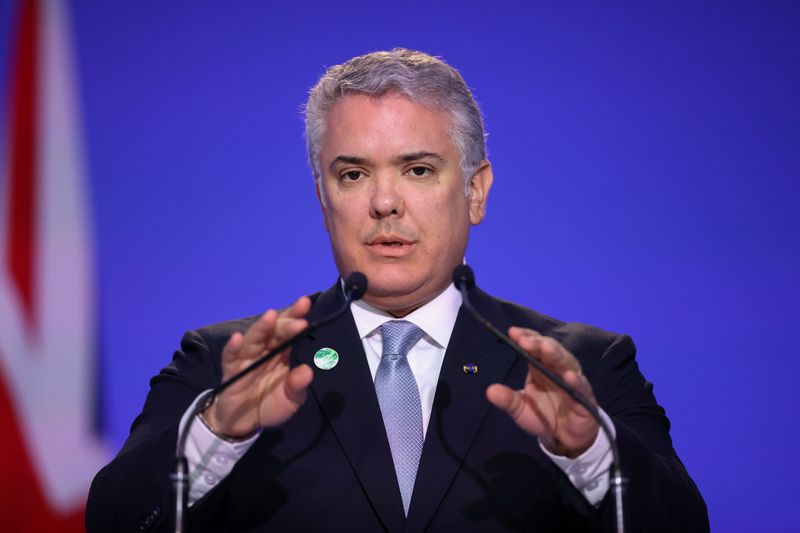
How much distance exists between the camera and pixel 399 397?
1.79 metres

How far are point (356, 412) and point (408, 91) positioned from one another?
69 centimetres

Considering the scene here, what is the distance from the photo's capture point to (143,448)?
1598mm

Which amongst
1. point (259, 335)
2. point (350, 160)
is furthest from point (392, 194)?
point (259, 335)

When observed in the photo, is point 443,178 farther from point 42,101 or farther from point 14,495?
point 14,495

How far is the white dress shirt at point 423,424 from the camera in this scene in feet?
4.77

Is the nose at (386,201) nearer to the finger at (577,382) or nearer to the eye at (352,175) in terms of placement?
the eye at (352,175)

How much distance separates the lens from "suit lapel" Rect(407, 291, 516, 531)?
1.66 meters

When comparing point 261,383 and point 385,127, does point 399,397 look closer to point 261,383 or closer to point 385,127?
point 261,383

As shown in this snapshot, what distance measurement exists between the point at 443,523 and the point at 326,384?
370 millimetres

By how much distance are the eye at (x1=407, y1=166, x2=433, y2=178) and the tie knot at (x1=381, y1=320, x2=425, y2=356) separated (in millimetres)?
314

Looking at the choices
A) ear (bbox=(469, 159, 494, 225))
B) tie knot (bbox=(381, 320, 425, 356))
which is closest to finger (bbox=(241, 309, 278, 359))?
tie knot (bbox=(381, 320, 425, 356))

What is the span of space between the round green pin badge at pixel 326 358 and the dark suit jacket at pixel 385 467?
0.02 m

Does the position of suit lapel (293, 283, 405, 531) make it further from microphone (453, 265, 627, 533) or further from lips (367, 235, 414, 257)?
microphone (453, 265, 627, 533)

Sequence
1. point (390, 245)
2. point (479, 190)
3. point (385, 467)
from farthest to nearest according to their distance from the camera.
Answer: point (479, 190)
point (390, 245)
point (385, 467)
